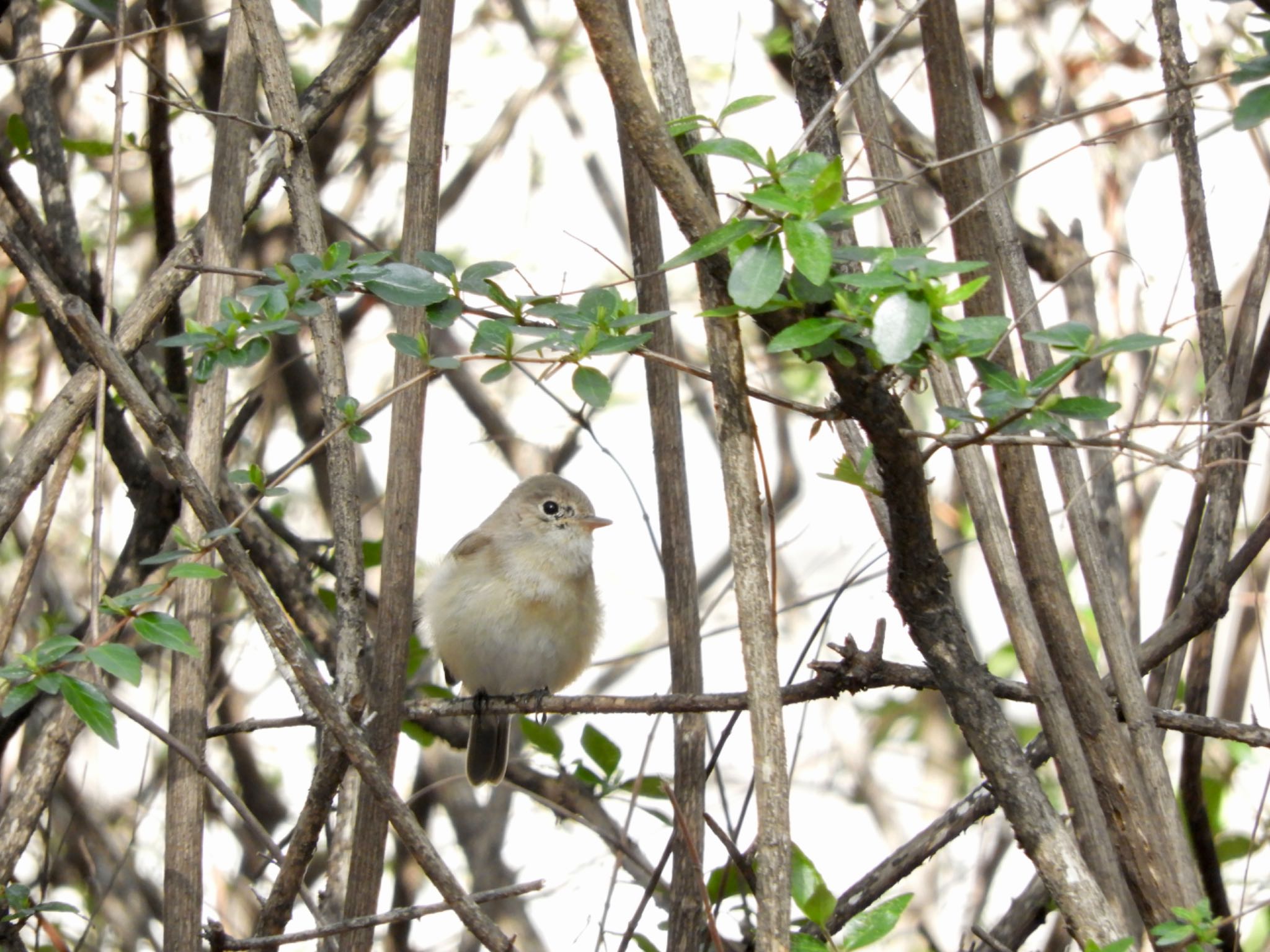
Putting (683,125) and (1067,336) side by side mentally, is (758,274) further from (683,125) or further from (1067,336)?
(1067,336)

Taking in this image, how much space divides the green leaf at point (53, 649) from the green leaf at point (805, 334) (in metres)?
1.30

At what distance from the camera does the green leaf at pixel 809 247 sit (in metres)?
1.84

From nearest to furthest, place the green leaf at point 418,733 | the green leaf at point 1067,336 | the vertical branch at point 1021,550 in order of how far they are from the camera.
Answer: the green leaf at point 1067,336
the vertical branch at point 1021,550
the green leaf at point 418,733

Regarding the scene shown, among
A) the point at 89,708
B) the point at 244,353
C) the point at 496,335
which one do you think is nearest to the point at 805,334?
the point at 496,335

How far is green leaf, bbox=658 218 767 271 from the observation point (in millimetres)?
1933

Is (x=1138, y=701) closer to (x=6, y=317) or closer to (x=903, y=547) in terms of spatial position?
(x=903, y=547)

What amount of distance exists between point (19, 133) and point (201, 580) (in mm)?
2115

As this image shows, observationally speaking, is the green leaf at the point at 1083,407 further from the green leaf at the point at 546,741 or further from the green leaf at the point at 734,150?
the green leaf at the point at 546,741

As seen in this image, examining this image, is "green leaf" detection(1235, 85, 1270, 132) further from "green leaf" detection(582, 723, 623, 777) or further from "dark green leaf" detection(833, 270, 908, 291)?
"green leaf" detection(582, 723, 623, 777)

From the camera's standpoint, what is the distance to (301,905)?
5855 mm

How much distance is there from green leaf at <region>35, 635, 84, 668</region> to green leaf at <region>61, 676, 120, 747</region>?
0.05 metres

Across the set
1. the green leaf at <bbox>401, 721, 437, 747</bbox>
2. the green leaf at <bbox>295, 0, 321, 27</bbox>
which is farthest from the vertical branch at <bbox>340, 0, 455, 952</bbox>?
the green leaf at <bbox>401, 721, 437, 747</bbox>

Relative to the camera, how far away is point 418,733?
15.8 ft

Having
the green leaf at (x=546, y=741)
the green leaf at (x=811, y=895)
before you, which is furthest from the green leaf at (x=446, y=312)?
the green leaf at (x=546, y=741)
